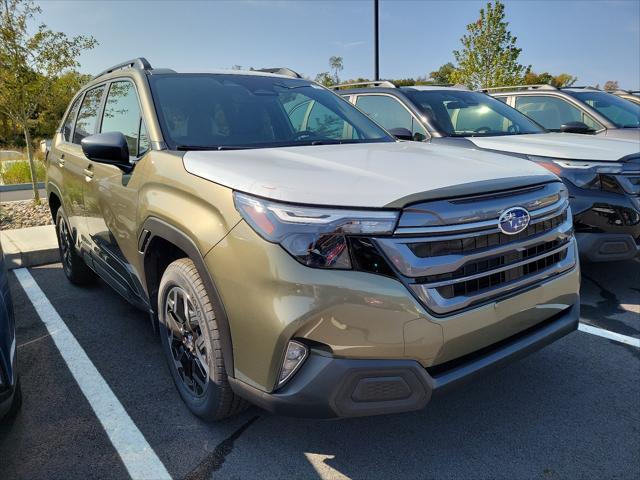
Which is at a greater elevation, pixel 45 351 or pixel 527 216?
pixel 527 216

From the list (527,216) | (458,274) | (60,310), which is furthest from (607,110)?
(60,310)

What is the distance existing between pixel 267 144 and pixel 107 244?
137 centimetres

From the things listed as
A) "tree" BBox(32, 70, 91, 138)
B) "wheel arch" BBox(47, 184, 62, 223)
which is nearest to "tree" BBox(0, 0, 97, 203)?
"tree" BBox(32, 70, 91, 138)

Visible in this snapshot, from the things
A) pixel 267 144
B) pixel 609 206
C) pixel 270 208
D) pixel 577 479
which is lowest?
pixel 577 479

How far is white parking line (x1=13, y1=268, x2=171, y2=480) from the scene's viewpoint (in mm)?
2268

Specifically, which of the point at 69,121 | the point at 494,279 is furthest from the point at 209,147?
the point at 69,121

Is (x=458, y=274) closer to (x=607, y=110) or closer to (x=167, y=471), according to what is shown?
(x=167, y=471)

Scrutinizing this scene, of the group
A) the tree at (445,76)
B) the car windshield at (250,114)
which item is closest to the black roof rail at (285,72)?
the car windshield at (250,114)

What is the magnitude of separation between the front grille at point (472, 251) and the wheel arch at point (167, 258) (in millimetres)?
768

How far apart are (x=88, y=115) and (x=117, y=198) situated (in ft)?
4.94

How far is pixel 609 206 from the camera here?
4.19 metres

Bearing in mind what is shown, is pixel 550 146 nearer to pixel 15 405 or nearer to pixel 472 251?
pixel 472 251

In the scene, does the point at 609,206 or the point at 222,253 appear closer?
the point at 222,253

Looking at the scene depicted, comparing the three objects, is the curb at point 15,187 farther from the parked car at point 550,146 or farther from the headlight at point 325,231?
the headlight at point 325,231
